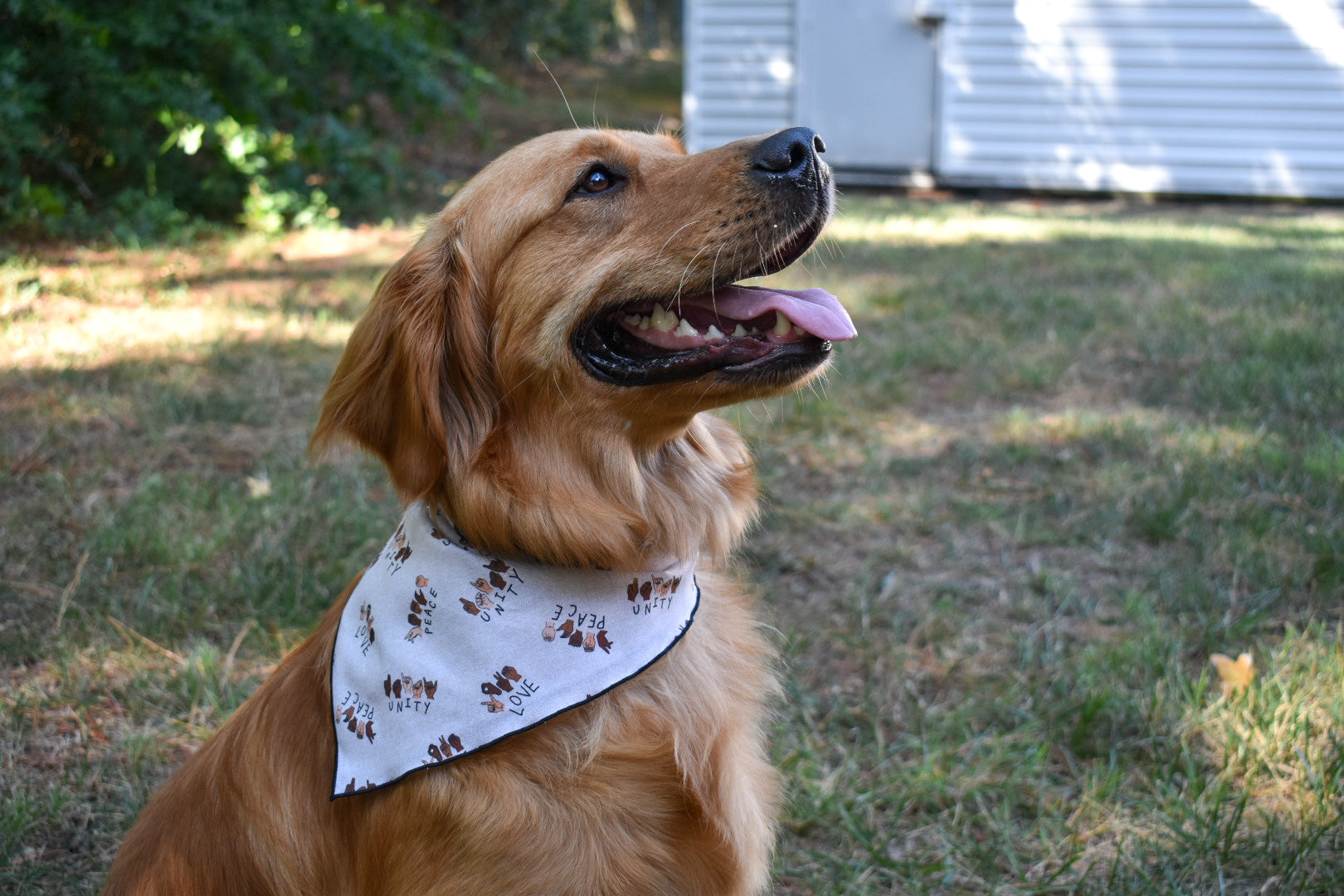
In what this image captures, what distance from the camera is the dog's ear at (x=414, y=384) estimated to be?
2096 mm

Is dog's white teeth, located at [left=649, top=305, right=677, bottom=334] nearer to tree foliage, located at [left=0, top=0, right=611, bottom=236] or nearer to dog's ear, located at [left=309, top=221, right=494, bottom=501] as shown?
dog's ear, located at [left=309, top=221, right=494, bottom=501]

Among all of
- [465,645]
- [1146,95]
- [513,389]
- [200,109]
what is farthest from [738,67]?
[465,645]

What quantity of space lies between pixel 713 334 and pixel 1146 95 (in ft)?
36.9

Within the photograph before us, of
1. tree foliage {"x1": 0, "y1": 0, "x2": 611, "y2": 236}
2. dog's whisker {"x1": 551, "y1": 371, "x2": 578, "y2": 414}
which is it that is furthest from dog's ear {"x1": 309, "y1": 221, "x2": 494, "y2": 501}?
tree foliage {"x1": 0, "y1": 0, "x2": 611, "y2": 236}

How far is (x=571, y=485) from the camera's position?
2.21 metres

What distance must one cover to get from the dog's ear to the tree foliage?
18.9 ft

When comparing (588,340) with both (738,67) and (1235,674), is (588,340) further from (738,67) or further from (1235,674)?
(738,67)

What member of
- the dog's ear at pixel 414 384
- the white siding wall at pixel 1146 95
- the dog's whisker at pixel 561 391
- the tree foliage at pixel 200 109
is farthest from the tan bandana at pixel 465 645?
the white siding wall at pixel 1146 95

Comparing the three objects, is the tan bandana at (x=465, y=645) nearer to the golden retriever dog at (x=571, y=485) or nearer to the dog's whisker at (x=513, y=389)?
the golden retriever dog at (x=571, y=485)

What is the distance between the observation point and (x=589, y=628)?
83.2 inches

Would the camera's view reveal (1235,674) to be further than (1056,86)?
No

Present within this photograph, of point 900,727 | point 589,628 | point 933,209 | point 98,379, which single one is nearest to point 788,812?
point 900,727

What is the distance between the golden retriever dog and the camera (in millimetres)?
1922

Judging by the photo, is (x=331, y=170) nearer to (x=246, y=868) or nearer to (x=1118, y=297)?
(x=1118, y=297)
